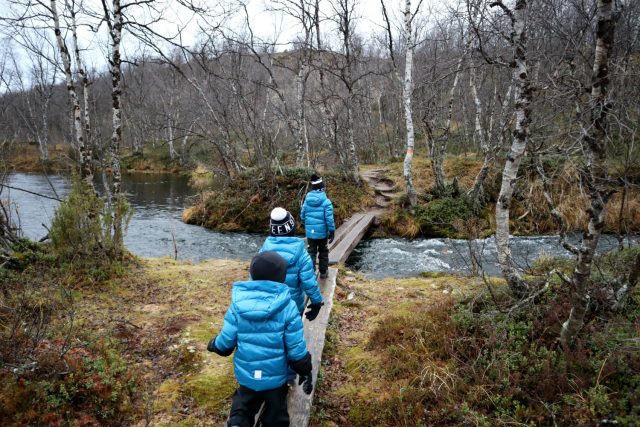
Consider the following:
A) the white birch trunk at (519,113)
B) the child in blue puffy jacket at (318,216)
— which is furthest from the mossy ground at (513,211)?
the white birch trunk at (519,113)

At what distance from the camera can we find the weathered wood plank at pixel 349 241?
9712 millimetres

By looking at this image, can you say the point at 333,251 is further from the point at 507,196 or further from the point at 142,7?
the point at 142,7

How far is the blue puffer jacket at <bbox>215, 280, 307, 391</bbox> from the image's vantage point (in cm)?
315

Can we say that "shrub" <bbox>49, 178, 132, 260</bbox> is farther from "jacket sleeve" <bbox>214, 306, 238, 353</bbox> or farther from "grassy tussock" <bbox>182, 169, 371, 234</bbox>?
"grassy tussock" <bbox>182, 169, 371, 234</bbox>

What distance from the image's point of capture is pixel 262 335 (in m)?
3.16

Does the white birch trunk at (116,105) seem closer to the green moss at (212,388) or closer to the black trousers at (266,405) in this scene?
the green moss at (212,388)

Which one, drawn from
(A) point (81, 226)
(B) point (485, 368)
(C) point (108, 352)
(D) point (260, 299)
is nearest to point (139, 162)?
(A) point (81, 226)

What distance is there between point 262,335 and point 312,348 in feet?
5.95

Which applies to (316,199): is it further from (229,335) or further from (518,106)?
(229,335)

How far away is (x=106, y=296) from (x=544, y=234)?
1373cm

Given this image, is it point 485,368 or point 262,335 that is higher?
point 262,335

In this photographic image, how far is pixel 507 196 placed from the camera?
5297mm

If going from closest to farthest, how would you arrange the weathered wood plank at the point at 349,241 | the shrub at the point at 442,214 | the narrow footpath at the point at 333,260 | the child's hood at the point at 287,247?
the narrow footpath at the point at 333,260, the child's hood at the point at 287,247, the weathered wood plank at the point at 349,241, the shrub at the point at 442,214

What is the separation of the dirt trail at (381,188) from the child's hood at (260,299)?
40.0 ft
